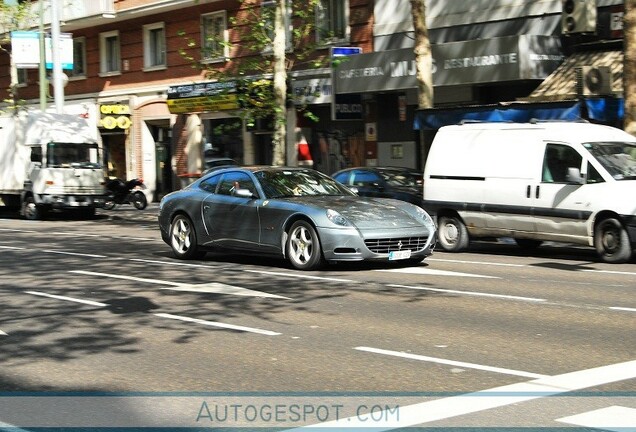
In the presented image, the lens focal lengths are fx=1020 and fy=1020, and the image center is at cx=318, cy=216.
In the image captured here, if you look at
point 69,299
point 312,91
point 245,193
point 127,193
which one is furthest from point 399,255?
point 127,193

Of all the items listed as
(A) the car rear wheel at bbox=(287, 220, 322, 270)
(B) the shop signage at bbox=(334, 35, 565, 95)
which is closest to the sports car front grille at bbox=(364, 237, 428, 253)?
(A) the car rear wheel at bbox=(287, 220, 322, 270)

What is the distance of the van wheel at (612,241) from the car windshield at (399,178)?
636 cm

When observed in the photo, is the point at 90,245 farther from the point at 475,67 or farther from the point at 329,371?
the point at 329,371

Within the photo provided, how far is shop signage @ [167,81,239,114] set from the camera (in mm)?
31217

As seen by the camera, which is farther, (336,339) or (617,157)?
(617,157)

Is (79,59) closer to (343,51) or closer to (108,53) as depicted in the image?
(108,53)

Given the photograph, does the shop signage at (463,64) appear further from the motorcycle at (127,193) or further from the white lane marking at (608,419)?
the white lane marking at (608,419)

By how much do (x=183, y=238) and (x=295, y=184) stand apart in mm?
2231

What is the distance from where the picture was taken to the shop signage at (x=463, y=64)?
2252 centimetres

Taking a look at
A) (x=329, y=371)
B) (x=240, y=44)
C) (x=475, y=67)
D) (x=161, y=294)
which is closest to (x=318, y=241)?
(x=161, y=294)

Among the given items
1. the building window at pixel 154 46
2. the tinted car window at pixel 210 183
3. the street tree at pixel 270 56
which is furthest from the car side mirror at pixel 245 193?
the building window at pixel 154 46

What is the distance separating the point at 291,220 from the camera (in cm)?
1376

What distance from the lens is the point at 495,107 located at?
1952 cm

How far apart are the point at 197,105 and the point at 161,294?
868 inches
